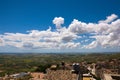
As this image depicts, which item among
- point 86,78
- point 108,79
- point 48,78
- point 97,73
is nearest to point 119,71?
point 97,73

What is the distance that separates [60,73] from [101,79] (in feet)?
45.7

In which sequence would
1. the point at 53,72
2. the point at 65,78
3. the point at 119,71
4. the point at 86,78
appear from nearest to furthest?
the point at 65,78
the point at 53,72
the point at 86,78
the point at 119,71

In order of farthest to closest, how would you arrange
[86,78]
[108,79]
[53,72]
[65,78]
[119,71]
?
1. [119,71]
2. [108,79]
3. [86,78]
4. [53,72]
5. [65,78]

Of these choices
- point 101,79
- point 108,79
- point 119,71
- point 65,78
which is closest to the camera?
point 65,78

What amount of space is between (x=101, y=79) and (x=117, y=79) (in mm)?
3023

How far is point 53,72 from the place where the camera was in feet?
65.9

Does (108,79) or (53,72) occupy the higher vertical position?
(53,72)

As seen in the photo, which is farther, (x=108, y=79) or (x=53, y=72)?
(x=108, y=79)

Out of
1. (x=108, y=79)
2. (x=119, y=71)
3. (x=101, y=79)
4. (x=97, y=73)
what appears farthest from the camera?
(x=119, y=71)

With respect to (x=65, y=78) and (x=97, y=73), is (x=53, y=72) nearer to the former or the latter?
(x=65, y=78)

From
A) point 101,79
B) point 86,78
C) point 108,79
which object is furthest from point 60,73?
point 101,79

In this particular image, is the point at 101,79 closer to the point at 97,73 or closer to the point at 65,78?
the point at 97,73

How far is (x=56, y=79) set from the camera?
19344mm

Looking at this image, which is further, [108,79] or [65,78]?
[108,79]
